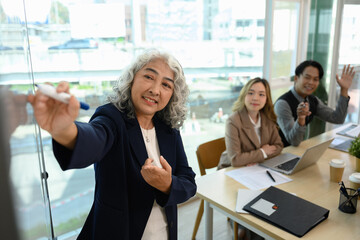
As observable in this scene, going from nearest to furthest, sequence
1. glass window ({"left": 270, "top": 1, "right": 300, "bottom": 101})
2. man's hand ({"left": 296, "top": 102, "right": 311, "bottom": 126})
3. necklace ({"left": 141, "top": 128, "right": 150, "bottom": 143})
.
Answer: necklace ({"left": 141, "top": 128, "right": 150, "bottom": 143}), man's hand ({"left": 296, "top": 102, "right": 311, "bottom": 126}), glass window ({"left": 270, "top": 1, "right": 300, "bottom": 101})

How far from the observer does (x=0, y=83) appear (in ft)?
1.15

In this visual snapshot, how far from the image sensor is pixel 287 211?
143 centimetres

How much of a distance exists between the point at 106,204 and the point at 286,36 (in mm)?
3386

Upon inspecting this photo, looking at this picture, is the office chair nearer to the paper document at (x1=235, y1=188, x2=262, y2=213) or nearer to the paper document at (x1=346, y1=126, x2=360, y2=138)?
the paper document at (x1=235, y1=188, x2=262, y2=213)

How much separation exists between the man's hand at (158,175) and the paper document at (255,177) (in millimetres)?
766

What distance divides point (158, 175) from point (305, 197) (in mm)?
983

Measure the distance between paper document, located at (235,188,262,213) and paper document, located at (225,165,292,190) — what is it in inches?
3.3

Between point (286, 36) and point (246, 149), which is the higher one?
point (286, 36)

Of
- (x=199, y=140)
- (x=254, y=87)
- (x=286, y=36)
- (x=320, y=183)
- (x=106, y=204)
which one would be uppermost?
Result: (x=286, y=36)

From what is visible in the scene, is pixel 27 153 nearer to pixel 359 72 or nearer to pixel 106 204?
pixel 106 204

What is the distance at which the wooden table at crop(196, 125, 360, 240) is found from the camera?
1.32 meters

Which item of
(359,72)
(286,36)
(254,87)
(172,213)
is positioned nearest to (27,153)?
(172,213)

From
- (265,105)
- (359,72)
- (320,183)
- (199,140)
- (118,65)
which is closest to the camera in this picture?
(320,183)

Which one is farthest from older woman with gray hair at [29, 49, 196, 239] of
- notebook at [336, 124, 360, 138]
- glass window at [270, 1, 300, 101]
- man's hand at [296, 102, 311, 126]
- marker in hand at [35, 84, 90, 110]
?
glass window at [270, 1, 300, 101]
